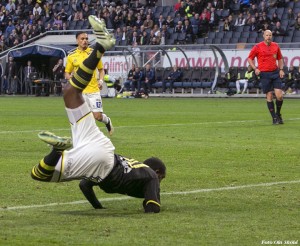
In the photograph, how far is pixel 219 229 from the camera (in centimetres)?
820

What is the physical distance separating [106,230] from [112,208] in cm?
146

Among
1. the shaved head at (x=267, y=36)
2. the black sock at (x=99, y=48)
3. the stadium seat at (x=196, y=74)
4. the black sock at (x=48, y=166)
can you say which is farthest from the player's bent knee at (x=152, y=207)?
the stadium seat at (x=196, y=74)

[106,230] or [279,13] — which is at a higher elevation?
[106,230]

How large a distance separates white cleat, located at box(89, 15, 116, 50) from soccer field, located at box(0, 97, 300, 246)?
65.0 inches

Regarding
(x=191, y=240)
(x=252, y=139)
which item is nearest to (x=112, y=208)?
(x=191, y=240)

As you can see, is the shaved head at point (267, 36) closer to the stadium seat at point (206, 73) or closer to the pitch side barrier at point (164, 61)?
the pitch side barrier at point (164, 61)

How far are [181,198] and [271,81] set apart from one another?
1390 centimetres

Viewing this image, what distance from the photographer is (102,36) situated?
31.8 feet

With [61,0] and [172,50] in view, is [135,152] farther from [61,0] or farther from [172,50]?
[61,0]

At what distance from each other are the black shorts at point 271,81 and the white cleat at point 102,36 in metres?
14.3

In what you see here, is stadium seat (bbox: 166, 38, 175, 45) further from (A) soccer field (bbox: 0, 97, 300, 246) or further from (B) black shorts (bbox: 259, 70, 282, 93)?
(A) soccer field (bbox: 0, 97, 300, 246)

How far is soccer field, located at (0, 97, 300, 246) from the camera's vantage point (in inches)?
311

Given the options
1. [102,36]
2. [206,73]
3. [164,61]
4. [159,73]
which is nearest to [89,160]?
[102,36]

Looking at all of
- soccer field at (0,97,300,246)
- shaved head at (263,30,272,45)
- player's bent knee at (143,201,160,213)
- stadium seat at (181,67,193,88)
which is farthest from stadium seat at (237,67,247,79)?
player's bent knee at (143,201,160,213)
